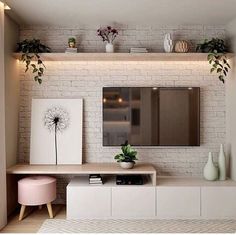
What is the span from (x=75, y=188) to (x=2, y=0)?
2.19 metres

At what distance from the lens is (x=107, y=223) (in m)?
3.54

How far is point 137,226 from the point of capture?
3449mm

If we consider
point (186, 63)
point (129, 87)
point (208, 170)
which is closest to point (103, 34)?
point (129, 87)

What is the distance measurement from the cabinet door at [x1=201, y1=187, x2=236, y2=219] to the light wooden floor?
1671 mm

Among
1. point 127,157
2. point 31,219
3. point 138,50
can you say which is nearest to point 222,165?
point 127,157

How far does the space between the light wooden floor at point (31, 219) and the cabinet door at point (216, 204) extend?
1671 mm

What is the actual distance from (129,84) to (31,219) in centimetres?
208

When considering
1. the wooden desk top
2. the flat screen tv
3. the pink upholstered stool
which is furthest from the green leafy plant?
the pink upholstered stool

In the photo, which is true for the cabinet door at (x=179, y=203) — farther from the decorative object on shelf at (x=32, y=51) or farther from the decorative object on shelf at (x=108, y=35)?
the decorative object on shelf at (x=32, y=51)

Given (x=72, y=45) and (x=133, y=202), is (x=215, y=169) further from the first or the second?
(x=72, y=45)

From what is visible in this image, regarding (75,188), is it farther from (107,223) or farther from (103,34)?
(103,34)

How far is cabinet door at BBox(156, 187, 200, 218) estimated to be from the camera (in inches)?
144

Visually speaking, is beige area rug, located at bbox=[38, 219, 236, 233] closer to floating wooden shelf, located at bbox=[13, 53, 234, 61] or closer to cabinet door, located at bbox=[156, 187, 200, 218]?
cabinet door, located at bbox=[156, 187, 200, 218]

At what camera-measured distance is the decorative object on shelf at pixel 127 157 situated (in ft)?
12.4
